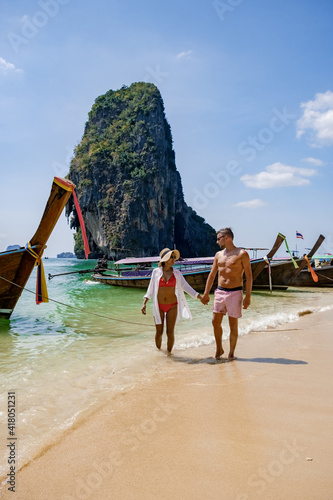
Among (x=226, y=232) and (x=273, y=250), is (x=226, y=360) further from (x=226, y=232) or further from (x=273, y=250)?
(x=273, y=250)

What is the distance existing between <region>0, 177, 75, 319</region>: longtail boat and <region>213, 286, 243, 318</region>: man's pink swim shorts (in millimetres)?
4132

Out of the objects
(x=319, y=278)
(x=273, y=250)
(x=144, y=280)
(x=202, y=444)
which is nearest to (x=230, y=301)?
(x=202, y=444)

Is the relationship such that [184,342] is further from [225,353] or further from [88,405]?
[88,405]

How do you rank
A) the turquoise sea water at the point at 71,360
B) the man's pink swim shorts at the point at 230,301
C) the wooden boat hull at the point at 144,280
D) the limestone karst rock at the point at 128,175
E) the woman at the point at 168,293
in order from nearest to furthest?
the turquoise sea water at the point at 71,360 < the man's pink swim shorts at the point at 230,301 < the woman at the point at 168,293 < the wooden boat hull at the point at 144,280 < the limestone karst rock at the point at 128,175

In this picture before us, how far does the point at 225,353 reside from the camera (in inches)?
175

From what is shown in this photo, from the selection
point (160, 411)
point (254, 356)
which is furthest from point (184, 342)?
point (160, 411)

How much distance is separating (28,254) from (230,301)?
17.2 ft

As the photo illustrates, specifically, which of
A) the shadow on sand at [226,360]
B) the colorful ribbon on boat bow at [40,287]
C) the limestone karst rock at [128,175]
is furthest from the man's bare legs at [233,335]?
the limestone karst rock at [128,175]

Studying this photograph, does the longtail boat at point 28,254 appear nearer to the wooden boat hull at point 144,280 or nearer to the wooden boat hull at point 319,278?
the wooden boat hull at point 144,280

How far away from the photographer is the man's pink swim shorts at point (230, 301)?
4.04m

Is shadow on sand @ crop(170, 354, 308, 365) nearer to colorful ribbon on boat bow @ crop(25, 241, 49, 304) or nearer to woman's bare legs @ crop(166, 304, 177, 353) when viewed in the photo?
woman's bare legs @ crop(166, 304, 177, 353)

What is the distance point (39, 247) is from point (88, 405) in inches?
203

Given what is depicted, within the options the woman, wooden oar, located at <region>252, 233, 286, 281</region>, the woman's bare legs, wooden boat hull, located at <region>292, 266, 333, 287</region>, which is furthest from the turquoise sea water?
wooden boat hull, located at <region>292, 266, 333, 287</region>

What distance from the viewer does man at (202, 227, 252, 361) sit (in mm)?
4039
